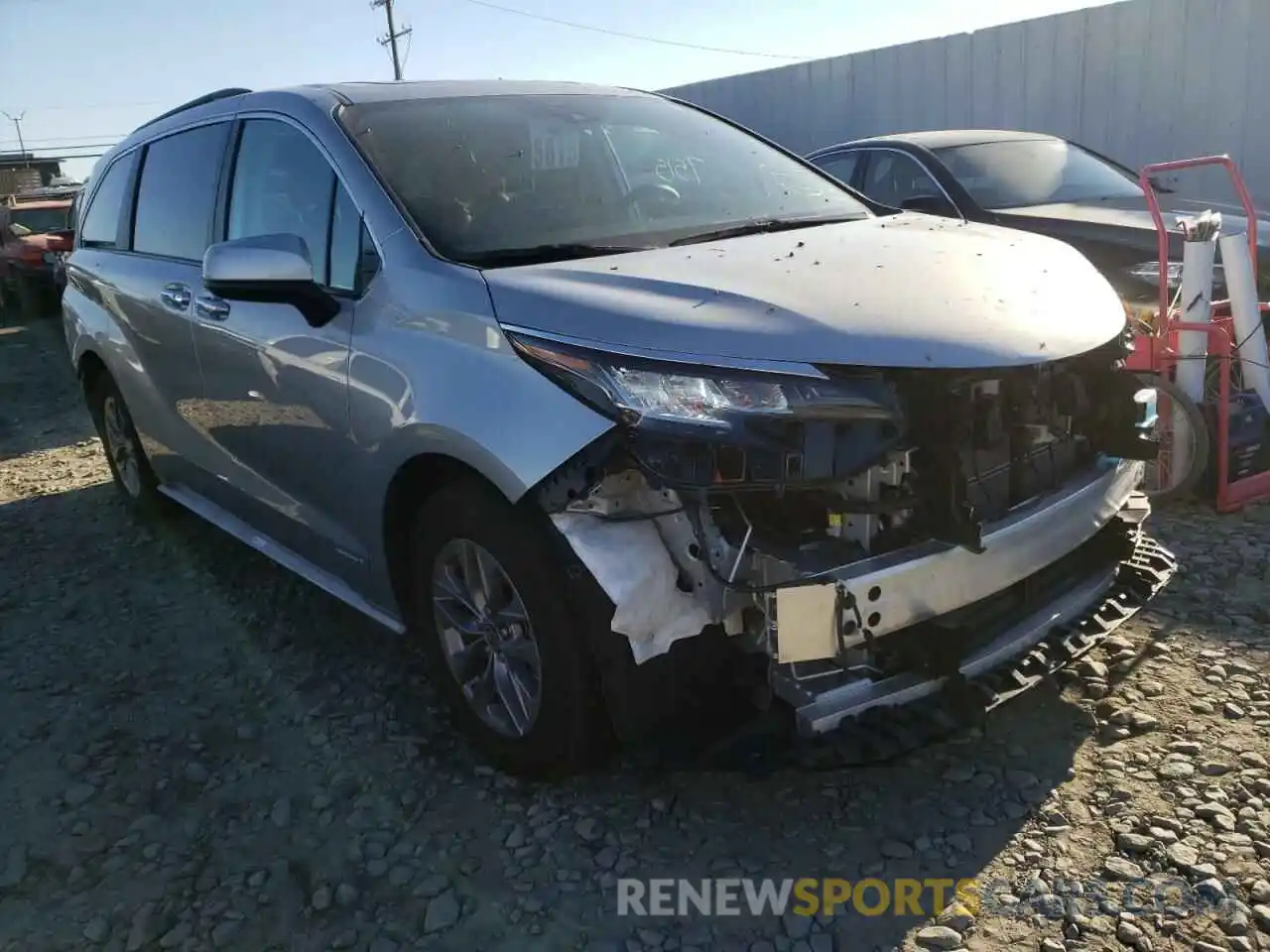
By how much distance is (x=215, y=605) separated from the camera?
4438 mm

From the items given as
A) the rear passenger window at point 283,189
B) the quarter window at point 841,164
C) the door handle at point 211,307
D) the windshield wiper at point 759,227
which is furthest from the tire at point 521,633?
the quarter window at point 841,164

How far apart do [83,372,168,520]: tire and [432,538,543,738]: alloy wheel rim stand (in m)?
2.88

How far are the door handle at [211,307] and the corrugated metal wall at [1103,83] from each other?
8547mm

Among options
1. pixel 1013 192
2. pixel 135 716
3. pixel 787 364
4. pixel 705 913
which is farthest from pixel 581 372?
pixel 1013 192

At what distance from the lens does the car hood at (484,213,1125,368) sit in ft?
7.55

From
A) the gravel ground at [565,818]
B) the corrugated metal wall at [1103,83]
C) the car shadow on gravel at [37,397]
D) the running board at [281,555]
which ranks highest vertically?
the corrugated metal wall at [1103,83]

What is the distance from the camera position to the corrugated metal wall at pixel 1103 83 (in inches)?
370

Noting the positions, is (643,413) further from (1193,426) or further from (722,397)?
(1193,426)

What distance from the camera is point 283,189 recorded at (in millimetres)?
3508

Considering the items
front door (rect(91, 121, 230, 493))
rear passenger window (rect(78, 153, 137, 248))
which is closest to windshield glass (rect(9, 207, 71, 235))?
rear passenger window (rect(78, 153, 137, 248))

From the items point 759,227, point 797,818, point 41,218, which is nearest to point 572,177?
point 759,227

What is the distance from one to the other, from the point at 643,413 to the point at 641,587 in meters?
0.38

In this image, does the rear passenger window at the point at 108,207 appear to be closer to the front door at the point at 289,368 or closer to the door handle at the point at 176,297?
the door handle at the point at 176,297

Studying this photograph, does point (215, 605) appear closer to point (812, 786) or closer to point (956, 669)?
point (812, 786)
